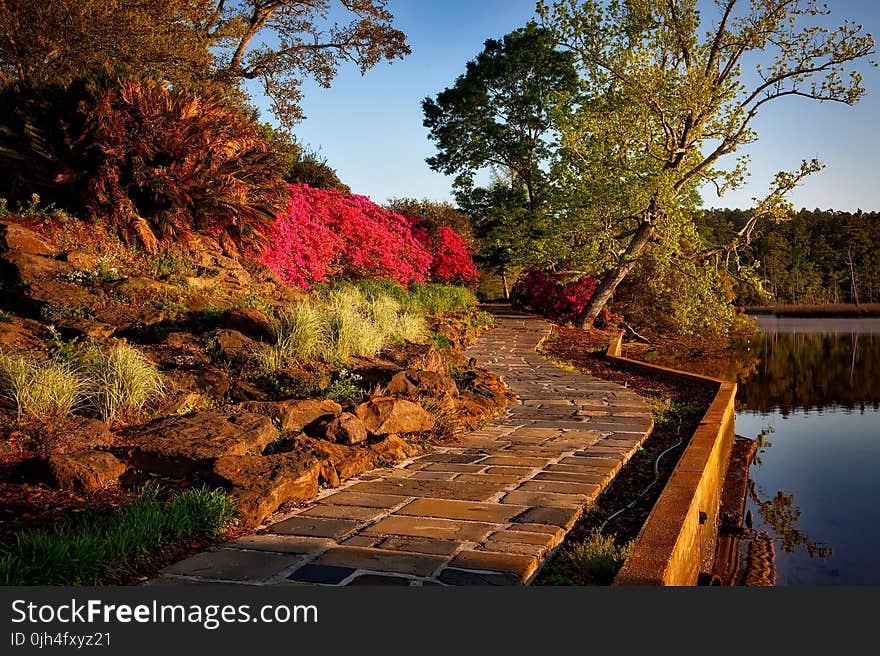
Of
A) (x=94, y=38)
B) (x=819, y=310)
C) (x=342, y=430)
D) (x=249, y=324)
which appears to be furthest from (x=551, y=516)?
(x=819, y=310)

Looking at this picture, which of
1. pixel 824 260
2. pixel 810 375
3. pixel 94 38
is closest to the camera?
pixel 94 38

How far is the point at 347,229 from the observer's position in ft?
44.5

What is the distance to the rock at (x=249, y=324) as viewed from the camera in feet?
21.1

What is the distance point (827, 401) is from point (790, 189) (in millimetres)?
4522

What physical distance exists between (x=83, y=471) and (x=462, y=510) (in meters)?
2.01

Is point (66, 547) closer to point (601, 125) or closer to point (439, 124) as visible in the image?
point (601, 125)

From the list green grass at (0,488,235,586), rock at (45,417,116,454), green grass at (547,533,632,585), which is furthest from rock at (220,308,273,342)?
green grass at (547,533,632,585)

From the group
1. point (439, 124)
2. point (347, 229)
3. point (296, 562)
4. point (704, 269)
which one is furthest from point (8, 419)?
point (439, 124)

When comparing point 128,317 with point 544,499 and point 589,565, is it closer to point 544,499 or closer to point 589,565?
point 544,499

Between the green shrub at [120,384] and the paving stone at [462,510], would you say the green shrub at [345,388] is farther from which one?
the paving stone at [462,510]

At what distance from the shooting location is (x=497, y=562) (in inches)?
118

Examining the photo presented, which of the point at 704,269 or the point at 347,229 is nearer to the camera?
the point at 347,229

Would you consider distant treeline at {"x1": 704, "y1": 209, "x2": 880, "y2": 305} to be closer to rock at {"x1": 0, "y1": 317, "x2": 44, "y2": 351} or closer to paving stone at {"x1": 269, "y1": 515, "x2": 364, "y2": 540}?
rock at {"x1": 0, "y1": 317, "x2": 44, "y2": 351}

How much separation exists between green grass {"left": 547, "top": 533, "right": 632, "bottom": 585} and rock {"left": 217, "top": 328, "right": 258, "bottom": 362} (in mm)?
3561
